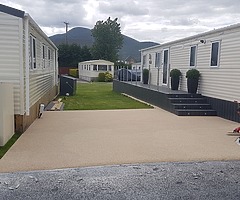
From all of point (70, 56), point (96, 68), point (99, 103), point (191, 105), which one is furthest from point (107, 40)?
point (191, 105)

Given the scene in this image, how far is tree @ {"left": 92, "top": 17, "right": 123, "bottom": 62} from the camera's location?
49053 mm

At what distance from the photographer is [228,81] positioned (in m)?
9.73

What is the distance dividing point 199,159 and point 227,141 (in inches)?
63.7

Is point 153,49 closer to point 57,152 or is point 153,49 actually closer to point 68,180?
point 57,152

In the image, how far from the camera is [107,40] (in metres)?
50.7

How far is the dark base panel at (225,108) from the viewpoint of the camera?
9289 mm

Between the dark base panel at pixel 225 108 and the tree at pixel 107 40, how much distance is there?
38.9m

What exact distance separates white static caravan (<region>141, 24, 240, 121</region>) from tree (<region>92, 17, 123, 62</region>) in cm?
3503

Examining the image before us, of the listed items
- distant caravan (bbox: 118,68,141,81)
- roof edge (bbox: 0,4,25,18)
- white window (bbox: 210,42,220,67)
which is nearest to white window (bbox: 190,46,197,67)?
white window (bbox: 210,42,220,67)

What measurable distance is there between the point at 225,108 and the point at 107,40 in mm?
42477

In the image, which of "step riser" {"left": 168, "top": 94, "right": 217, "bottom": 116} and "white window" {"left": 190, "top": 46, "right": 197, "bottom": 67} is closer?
"step riser" {"left": 168, "top": 94, "right": 217, "bottom": 116}

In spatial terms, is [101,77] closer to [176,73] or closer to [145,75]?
[145,75]

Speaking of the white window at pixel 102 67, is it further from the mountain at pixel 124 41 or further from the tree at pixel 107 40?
the mountain at pixel 124 41

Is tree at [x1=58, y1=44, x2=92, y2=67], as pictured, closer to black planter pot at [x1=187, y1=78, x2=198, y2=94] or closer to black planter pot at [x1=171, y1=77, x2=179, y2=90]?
black planter pot at [x1=171, y1=77, x2=179, y2=90]
